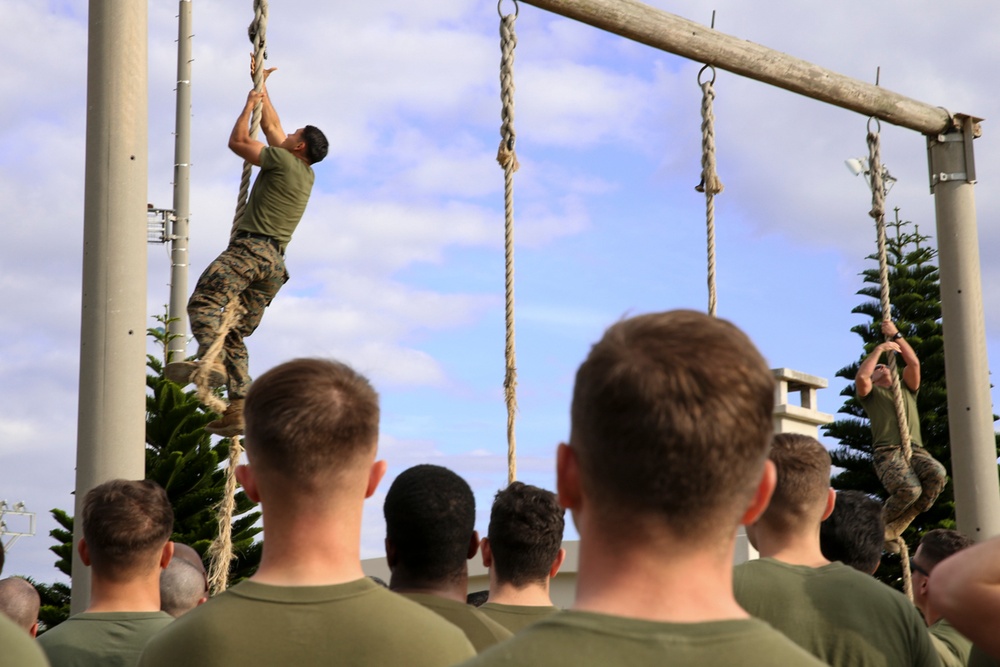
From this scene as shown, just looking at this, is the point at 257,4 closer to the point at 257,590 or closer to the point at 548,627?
the point at 257,590

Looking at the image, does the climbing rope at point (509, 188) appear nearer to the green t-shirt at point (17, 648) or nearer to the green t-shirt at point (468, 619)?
the green t-shirt at point (468, 619)

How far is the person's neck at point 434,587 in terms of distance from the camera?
10.2 ft

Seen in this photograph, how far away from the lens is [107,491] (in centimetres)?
333

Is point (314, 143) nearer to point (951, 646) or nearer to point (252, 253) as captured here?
point (252, 253)

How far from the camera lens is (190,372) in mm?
5633

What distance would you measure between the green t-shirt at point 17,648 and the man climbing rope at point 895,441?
6470 millimetres

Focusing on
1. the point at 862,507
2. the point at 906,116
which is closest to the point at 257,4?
the point at 862,507

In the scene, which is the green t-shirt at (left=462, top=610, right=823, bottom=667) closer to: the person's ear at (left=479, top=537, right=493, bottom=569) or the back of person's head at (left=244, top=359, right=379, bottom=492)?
the back of person's head at (left=244, top=359, right=379, bottom=492)

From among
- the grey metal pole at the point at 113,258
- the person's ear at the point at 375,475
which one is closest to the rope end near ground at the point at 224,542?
the grey metal pole at the point at 113,258

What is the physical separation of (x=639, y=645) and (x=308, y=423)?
106cm

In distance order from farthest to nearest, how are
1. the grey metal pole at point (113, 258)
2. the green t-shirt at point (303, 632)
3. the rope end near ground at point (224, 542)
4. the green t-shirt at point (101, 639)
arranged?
1. the rope end near ground at point (224, 542)
2. the grey metal pole at point (113, 258)
3. the green t-shirt at point (101, 639)
4. the green t-shirt at point (303, 632)

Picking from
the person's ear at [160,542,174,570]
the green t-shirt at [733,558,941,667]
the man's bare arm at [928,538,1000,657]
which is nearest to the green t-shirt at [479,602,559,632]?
the green t-shirt at [733,558,941,667]

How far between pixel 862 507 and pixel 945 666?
51cm

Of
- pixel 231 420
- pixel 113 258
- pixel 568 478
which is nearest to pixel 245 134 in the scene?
pixel 113 258
